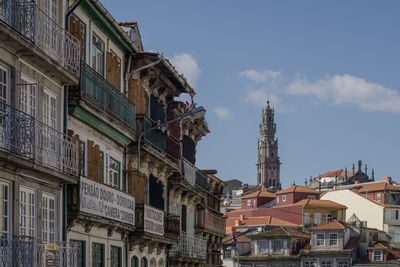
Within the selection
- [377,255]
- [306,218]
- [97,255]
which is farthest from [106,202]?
[306,218]

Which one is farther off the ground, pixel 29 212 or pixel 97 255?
pixel 29 212

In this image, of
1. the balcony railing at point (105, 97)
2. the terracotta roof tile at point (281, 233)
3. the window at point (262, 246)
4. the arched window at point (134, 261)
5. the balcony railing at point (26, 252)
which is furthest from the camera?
the window at point (262, 246)

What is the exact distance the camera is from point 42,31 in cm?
2123

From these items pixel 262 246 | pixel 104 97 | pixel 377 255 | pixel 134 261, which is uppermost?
pixel 104 97

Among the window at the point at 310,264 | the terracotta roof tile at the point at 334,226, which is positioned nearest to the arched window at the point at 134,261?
the terracotta roof tile at the point at 334,226

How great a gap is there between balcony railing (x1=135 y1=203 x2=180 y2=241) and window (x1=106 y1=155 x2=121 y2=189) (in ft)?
3.67

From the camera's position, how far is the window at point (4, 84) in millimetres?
19469

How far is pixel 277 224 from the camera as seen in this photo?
12362cm

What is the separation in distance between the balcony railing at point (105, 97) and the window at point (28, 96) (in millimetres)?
3050

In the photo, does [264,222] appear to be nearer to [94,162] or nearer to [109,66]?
[109,66]

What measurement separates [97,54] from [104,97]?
1884 millimetres

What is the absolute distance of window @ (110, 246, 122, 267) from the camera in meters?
29.6

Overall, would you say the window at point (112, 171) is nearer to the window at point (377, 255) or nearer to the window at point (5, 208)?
the window at point (5, 208)

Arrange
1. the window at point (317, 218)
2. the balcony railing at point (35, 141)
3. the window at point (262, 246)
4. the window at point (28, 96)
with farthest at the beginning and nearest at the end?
1. the window at point (317, 218)
2. the window at point (262, 246)
3. the window at point (28, 96)
4. the balcony railing at point (35, 141)
